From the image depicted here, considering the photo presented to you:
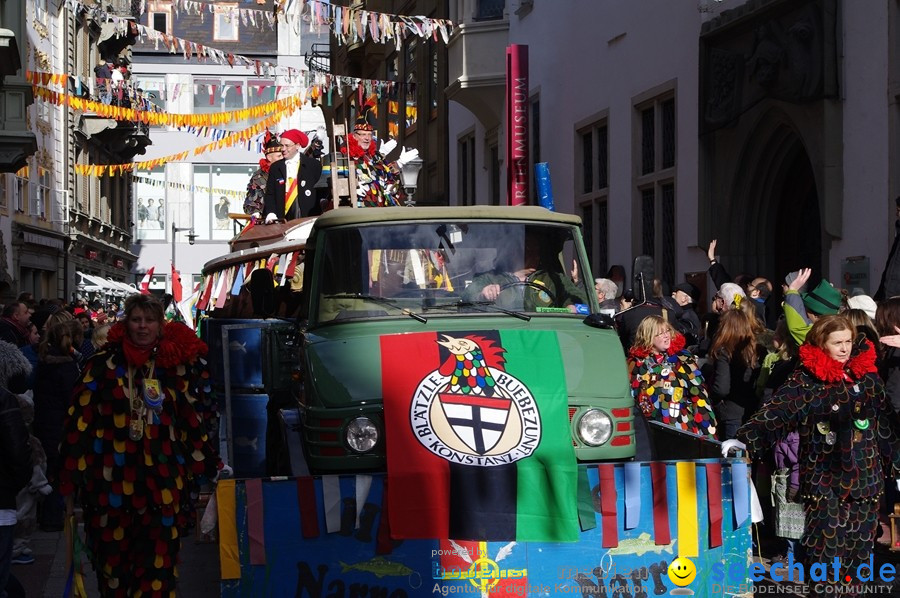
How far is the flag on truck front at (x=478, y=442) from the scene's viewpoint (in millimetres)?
6395

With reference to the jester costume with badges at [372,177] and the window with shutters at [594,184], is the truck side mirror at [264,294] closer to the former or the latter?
the jester costume with badges at [372,177]

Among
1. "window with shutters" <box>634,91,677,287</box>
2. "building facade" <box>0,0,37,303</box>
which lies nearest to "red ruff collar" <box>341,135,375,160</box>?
"window with shutters" <box>634,91,677,287</box>

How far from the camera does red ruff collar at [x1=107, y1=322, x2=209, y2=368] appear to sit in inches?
277

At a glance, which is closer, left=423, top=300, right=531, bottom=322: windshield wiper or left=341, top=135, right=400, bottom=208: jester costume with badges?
left=423, top=300, right=531, bottom=322: windshield wiper

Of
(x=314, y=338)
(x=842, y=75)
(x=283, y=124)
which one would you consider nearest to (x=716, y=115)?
(x=842, y=75)

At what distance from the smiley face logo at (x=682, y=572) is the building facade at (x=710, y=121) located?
24.1 feet

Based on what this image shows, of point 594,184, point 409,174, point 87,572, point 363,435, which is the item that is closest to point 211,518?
point 363,435

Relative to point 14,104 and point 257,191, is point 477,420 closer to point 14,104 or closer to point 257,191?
point 257,191

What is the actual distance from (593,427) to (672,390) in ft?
8.55

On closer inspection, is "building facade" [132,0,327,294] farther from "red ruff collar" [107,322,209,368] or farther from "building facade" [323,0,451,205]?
"red ruff collar" [107,322,209,368]

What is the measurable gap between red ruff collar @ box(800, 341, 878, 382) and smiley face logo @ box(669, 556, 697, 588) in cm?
138

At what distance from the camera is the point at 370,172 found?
14641 mm

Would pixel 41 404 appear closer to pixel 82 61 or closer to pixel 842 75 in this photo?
pixel 842 75

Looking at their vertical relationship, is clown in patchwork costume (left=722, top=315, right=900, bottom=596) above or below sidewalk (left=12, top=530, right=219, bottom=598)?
above
